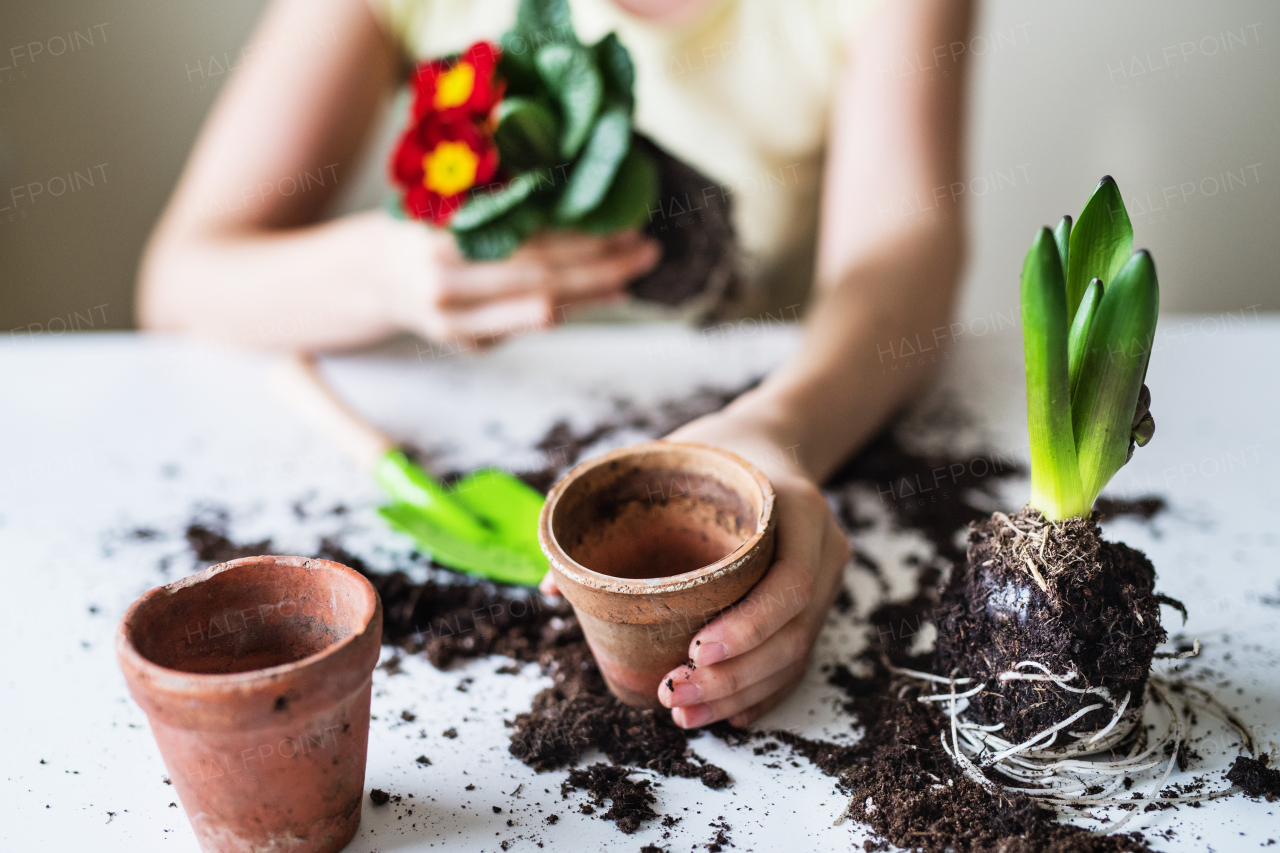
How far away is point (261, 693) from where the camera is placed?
584 mm

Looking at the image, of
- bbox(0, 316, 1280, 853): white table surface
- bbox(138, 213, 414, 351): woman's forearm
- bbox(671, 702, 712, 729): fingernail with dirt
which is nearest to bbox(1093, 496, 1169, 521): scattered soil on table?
bbox(0, 316, 1280, 853): white table surface

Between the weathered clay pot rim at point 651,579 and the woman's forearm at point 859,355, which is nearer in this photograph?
the weathered clay pot rim at point 651,579

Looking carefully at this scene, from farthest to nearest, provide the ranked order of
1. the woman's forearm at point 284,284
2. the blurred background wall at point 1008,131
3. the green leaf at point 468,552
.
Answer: the blurred background wall at point 1008,131 → the woman's forearm at point 284,284 → the green leaf at point 468,552


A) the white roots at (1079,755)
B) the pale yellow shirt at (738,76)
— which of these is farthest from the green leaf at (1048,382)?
the pale yellow shirt at (738,76)

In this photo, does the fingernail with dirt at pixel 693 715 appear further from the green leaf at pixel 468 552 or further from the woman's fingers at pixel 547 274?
the woman's fingers at pixel 547 274

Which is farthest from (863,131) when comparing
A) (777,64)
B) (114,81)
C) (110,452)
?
(114,81)

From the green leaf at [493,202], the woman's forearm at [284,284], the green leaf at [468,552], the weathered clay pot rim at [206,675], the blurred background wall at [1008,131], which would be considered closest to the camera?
the weathered clay pot rim at [206,675]

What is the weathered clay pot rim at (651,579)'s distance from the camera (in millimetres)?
689

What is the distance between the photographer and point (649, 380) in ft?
4.55

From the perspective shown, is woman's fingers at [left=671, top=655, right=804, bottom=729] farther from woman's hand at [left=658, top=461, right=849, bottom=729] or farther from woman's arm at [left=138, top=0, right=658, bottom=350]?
woman's arm at [left=138, top=0, right=658, bottom=350]

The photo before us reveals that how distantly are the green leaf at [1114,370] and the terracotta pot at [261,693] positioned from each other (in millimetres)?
551

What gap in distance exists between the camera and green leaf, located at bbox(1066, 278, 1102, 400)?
2.14 feet

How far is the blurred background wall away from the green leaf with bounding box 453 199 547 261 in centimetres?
139

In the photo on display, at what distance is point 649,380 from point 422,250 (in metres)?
0.38
